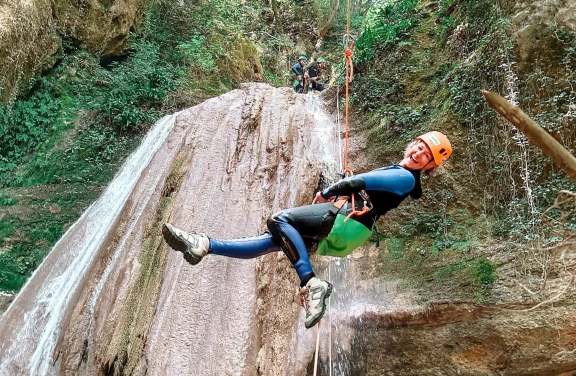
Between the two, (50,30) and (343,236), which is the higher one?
(50,30)

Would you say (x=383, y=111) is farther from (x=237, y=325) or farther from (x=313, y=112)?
(x=237, y=325)

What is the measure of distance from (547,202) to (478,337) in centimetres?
147

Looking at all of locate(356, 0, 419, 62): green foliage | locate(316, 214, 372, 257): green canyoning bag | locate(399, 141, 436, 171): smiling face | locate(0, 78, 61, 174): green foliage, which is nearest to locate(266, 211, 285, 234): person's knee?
locate(316, 214, 372, 257): green canyoning bag

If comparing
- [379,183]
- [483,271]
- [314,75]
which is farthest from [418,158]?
[314,75]

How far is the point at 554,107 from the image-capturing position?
4488 millimetres

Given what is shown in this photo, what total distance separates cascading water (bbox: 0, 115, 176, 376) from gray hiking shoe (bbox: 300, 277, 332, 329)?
10.9 feet

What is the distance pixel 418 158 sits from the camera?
11.8ft

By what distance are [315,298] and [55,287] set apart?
438 centimetres

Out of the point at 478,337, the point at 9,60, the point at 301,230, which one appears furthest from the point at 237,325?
the point at 9,60

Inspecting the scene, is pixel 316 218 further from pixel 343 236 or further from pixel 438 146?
pixel 438 146

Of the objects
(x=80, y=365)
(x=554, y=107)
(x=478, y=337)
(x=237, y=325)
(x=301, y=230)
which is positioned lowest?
(x=80, y=365)

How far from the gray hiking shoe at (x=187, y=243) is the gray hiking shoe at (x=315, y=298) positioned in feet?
2.55

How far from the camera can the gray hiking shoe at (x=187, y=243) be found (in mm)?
3170

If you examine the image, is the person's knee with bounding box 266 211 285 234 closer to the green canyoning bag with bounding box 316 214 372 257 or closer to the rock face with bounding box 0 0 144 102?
the green canyoning bag with bounding box 316 214 372 257
